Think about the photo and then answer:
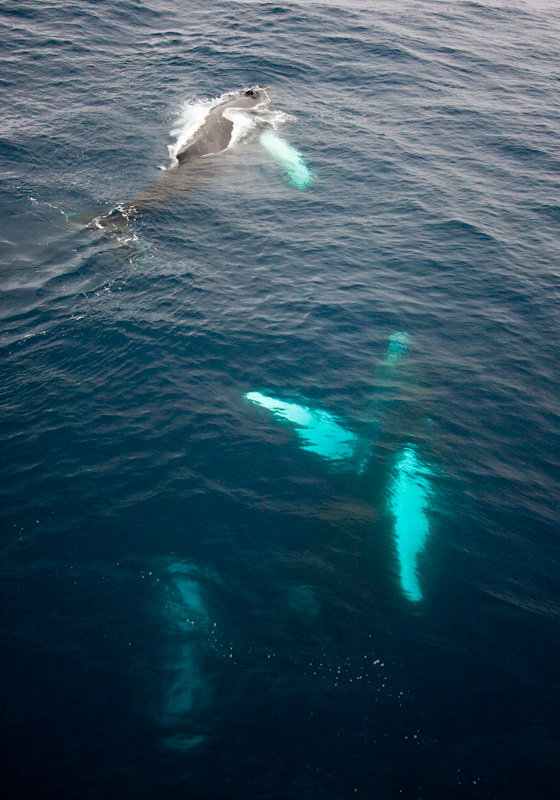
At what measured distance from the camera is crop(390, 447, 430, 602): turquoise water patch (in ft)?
66.4

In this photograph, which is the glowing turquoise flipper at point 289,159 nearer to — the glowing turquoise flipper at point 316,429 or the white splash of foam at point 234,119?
the white splash of foam at point 234,119

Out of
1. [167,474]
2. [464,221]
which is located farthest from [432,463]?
[464,221]

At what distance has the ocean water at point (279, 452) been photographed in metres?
16.3

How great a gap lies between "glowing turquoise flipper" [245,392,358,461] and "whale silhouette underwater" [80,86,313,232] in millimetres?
15676

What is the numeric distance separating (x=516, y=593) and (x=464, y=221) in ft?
82.0

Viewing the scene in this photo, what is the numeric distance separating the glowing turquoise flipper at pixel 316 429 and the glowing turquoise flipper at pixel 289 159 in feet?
65.4

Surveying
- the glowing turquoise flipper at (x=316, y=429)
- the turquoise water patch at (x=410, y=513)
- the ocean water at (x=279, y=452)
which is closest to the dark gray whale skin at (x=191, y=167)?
the ocean water at (x=279, y=452)

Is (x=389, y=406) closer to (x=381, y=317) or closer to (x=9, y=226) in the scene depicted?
(x=381, y=317)

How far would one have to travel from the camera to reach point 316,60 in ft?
177

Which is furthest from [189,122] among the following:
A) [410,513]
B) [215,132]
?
[410,513]

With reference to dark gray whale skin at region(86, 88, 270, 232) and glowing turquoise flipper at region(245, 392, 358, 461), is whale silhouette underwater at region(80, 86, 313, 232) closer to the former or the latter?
dark gray whale skin at region(86, 88, 270, 232)

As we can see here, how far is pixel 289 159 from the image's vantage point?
134ft

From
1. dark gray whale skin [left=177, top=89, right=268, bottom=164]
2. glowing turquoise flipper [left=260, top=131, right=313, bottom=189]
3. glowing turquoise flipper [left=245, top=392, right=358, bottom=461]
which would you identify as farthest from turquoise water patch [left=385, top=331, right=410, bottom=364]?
dark gray whale skin [left=177, top=89, right=268, bottom=164]

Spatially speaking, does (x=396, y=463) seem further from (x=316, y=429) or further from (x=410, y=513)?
(x=316, y=429)
